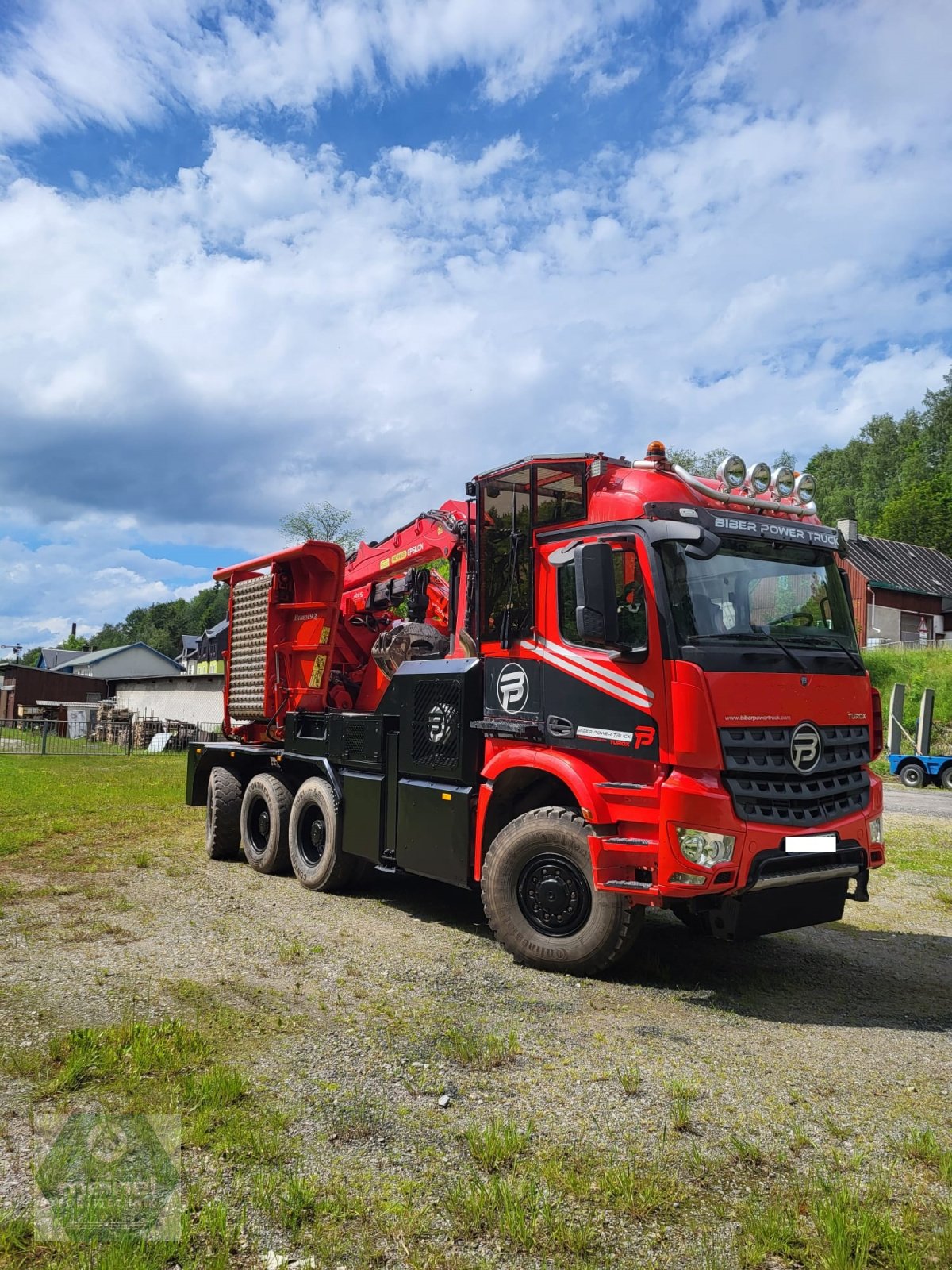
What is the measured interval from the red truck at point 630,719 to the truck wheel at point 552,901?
0.02 meters

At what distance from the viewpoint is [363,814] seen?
A: 8.23 metres

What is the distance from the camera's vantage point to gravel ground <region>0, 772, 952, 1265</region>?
3.97 m

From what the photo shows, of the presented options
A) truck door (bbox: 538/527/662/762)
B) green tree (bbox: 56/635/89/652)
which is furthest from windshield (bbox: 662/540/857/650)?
green tree (bbox: 56/635/89/652)

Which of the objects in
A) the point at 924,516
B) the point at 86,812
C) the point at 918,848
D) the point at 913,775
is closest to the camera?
the point at 918,848

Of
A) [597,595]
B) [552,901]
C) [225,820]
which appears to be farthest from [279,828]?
[597,595]

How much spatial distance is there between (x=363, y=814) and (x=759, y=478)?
4414mm

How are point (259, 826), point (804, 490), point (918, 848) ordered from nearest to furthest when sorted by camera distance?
point (804, 490) → point (259, 826) → point (918, 848)

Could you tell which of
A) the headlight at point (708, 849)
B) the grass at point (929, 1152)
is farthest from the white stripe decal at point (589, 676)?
the grass at point (929, 1152)

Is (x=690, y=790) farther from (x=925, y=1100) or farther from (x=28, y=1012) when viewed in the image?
(x=28, y=1012)

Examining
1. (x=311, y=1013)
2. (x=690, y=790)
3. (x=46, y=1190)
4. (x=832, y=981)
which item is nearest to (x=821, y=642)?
(x=690, y=790)

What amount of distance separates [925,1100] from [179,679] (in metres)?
43.2

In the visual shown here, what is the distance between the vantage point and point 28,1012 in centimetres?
517

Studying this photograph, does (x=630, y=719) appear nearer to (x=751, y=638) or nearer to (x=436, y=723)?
(x=751, y=638)

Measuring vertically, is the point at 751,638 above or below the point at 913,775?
above
